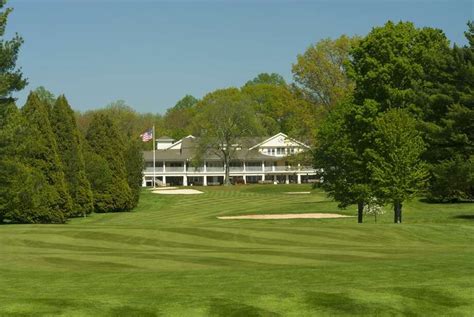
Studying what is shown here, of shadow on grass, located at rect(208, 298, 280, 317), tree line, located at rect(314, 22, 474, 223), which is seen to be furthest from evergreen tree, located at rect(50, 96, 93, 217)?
shadow on grass, located at rect(208, 298, 280, 317)

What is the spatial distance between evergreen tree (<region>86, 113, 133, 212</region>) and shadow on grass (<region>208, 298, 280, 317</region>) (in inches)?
2315

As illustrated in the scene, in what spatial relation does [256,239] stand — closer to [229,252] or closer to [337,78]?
[229,252]

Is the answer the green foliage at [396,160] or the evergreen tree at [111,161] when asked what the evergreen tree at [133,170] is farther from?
the green foliage at [396,160]

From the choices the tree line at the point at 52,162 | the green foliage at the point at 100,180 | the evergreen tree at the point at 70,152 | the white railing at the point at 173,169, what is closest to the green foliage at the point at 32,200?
the tree line at the point at 52,162

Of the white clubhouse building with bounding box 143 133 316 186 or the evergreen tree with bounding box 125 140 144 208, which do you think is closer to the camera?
the evergreen tree with bounding box 125 140 144 208

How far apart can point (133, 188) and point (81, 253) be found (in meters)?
53.1

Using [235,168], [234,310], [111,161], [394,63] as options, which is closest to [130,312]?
[234,310]

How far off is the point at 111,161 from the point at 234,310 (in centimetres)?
6101

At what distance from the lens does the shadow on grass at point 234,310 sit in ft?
40.7

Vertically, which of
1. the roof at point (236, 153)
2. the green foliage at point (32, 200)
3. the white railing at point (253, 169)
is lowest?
the green foliage at point (32, 200)

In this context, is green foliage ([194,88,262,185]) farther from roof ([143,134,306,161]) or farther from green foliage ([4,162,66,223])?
green foliage ([4,162,66,223])

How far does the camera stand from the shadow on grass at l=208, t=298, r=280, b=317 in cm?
1240

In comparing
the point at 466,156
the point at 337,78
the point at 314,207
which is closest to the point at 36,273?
the point at 466,156

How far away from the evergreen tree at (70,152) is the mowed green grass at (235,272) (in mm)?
31802
